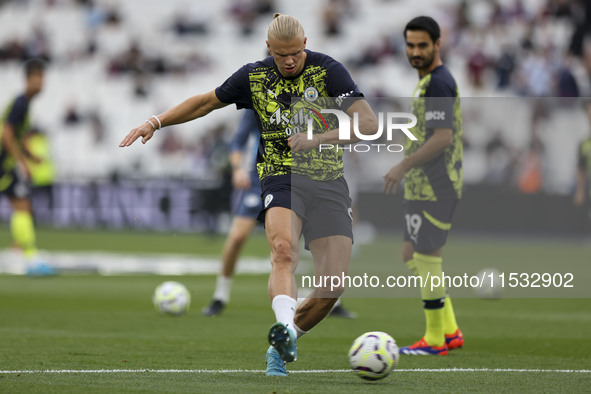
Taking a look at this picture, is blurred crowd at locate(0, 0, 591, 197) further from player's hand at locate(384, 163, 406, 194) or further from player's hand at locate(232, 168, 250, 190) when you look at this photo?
player's hand at locate(384, 163, 406, 194)

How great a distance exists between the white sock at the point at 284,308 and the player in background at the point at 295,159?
22 mm

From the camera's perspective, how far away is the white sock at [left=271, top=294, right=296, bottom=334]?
5719 millimetres

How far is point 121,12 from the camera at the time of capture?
108 ft

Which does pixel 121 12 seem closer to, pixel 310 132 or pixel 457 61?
pixel 457 61

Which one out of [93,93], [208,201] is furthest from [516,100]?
[93,93]

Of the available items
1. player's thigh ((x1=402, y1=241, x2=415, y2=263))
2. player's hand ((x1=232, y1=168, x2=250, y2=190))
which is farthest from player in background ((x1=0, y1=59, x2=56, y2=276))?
player's thigh ((x1=402, y1=241, x2=415, y2=263))

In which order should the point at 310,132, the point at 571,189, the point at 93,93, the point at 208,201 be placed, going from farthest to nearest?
the point at 93,93 → the point at 208,201 → the point at 571,189 → the point at 310,132

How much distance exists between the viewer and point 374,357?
5859 mm

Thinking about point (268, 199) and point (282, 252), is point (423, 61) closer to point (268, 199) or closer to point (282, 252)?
point (268, 199)

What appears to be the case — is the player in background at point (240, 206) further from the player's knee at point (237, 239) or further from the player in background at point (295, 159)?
the player in background at point (295, 159)

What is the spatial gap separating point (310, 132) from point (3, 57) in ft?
94.0

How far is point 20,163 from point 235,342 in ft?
24.4

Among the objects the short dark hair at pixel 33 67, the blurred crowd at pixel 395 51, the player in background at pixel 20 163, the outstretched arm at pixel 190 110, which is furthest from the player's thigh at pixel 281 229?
the blurred crowd at pixel 395 51

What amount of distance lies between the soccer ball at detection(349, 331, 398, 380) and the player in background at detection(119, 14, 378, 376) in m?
0.38
